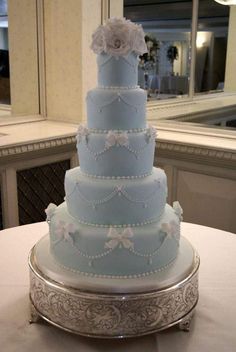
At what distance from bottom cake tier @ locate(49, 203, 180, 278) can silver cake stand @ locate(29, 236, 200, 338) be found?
2 centimetres

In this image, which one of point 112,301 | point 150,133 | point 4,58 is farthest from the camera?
point 4,58

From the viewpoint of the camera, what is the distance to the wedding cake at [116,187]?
1.09 meters

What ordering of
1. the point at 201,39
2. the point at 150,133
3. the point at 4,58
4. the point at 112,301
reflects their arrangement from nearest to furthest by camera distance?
the point at 112,301, the point at 150,133, the point at 4,58, the point at 201,39

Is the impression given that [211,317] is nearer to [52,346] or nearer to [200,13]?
[52,346]

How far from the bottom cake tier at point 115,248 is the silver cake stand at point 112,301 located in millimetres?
20

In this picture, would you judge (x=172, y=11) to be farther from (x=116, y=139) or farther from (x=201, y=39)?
(x=116, y=139)

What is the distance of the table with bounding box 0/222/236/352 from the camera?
104 cm

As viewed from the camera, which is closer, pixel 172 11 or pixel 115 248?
pixel 115 248

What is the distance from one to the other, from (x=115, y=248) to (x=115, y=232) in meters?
0.04

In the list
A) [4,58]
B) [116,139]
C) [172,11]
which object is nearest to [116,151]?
[116,139]

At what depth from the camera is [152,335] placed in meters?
1.10

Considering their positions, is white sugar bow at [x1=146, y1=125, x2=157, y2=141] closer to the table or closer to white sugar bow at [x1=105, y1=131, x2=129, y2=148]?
white sugar bow at [x1=105, y1=131, x2=129, y2=148]

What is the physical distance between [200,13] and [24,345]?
270cm

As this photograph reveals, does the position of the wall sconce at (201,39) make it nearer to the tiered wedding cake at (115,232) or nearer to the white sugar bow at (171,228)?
the tiered wedding cake at (115,232)
